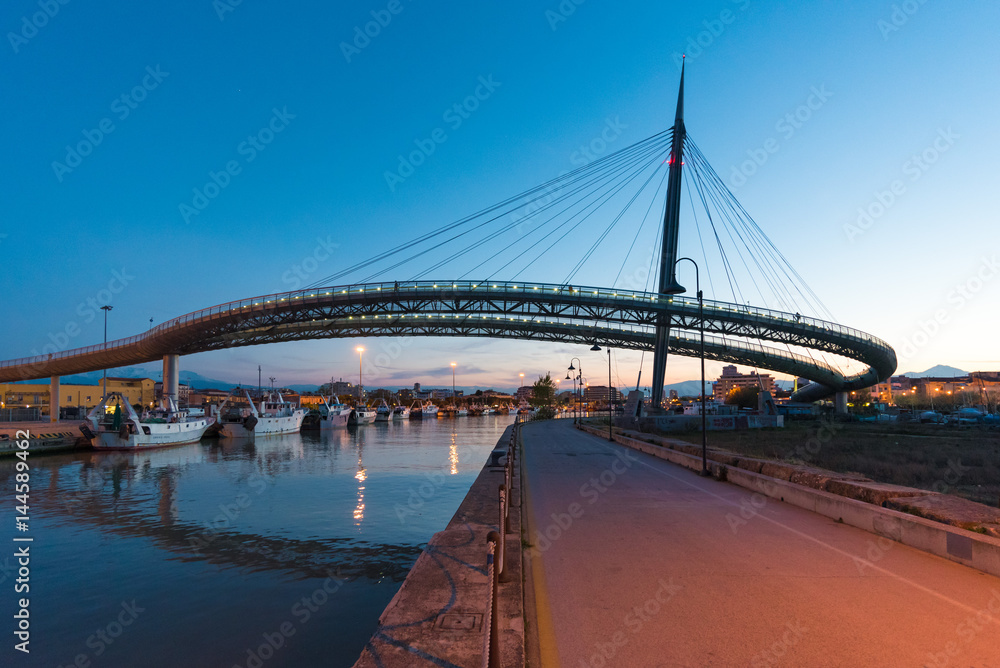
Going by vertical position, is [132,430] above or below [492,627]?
below

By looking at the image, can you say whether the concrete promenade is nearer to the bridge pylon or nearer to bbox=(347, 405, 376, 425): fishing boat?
the bridge pylon

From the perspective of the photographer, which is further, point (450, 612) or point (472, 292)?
point (472, 292)

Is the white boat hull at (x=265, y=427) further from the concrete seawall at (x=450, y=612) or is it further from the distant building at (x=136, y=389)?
the concrete seawall at (x=450, y=612)

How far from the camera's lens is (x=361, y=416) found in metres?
103

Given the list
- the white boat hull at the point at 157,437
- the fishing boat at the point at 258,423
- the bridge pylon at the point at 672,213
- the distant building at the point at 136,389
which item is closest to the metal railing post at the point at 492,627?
the bridge pylon at the point at 672,213

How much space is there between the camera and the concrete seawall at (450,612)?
4809mm

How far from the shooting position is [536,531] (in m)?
10.2

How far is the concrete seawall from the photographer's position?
4809mm

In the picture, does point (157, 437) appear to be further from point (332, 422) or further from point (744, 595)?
point (744, 595)

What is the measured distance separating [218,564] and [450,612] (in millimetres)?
9625

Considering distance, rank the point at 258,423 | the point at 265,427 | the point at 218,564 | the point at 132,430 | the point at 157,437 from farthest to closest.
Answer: the point at 265,427 → the point at 258,423 → the point at 157,437 → the point at 132,430 → the point at 218,564

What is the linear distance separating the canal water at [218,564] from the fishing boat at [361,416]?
70119 mm

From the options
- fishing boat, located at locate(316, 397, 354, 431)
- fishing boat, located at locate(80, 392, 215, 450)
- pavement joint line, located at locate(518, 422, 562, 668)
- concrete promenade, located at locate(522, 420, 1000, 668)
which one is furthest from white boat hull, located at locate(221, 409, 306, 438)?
pavement joint line, located at locate(518, 422, 562, 668)

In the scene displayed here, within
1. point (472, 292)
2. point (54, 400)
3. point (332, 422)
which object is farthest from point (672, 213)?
point (54, 400)
